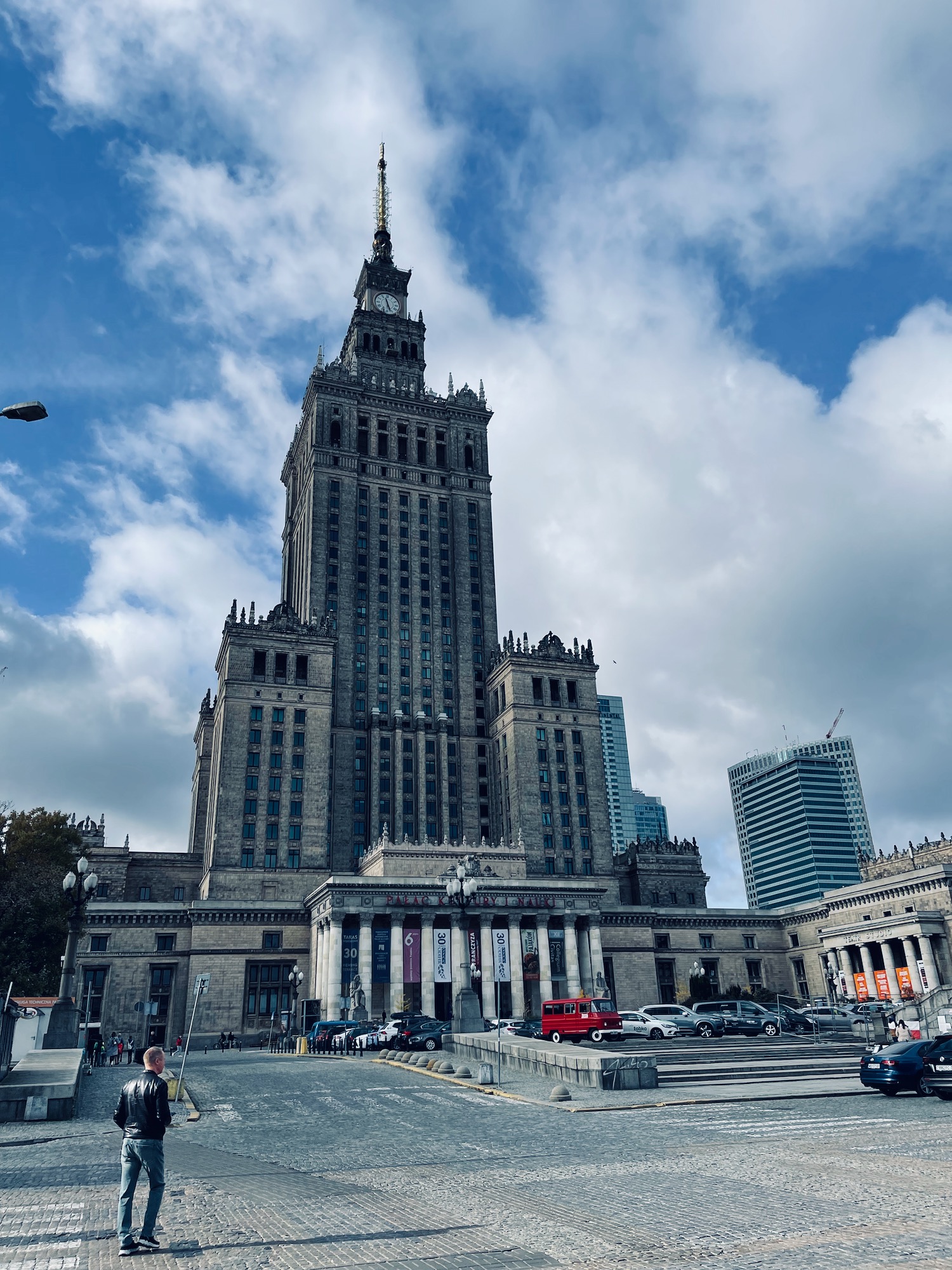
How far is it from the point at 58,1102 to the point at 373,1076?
544 inches

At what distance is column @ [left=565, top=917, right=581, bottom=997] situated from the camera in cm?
8275

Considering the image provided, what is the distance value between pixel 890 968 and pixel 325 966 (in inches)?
2119

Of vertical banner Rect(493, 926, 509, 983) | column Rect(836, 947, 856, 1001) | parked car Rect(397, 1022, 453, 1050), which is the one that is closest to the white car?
parked car Rect(397, 1022, 453, 1050)

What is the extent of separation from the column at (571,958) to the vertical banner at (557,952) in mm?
281

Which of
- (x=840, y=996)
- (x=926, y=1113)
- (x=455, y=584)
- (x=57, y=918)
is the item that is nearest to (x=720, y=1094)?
(x=926, y=1113)

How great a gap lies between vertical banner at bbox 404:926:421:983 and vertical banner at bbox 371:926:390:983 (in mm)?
1413

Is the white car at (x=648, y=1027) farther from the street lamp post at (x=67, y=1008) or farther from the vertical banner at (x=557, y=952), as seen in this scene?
the vertical banner at (x=557, y=952)

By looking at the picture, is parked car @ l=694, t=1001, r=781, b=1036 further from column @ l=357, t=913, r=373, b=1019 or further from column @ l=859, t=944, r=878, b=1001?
column @ l=859, t=944, r=878, b=1001

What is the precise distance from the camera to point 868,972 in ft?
307

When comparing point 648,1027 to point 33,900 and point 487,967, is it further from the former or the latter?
point 33,900

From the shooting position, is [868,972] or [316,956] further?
[868,972]

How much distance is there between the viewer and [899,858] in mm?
116688

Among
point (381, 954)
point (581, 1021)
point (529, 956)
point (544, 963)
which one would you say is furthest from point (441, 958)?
point (581, 1021)

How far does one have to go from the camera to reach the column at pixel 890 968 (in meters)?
89.8
